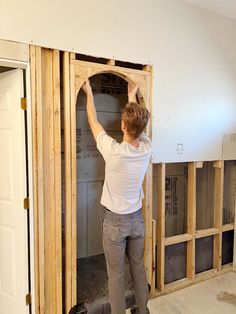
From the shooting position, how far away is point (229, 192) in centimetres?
346

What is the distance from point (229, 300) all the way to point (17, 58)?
2.99 m

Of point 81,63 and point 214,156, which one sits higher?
point 81,63

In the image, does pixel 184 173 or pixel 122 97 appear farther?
pixel 184 173

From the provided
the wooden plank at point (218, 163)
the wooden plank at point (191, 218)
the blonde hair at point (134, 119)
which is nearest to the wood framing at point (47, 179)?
the blonde hair at point (134, 119)

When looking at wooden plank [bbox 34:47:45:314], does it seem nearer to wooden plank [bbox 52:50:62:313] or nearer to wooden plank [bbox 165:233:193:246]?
wooden plank [bbox 52:50:62:313]

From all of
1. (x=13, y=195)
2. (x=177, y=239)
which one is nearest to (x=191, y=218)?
(x=177, y=239)

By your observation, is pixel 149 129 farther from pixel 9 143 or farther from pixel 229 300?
pixel 229 300

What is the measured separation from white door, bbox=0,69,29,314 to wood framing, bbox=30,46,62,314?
103 millimetres

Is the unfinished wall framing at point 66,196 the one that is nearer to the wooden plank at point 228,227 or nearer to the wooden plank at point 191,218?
the wooden plank at point 191,218

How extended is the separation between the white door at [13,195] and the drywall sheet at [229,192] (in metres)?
2.53

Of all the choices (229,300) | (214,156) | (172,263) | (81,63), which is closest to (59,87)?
(81,63)

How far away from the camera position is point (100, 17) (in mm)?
2303

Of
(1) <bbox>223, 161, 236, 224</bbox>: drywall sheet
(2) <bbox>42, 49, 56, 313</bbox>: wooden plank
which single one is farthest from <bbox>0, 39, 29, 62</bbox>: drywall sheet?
(1) <bbox>223, 161, 236, 224</bbox>: drywall sheet

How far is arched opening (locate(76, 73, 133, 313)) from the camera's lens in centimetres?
290
